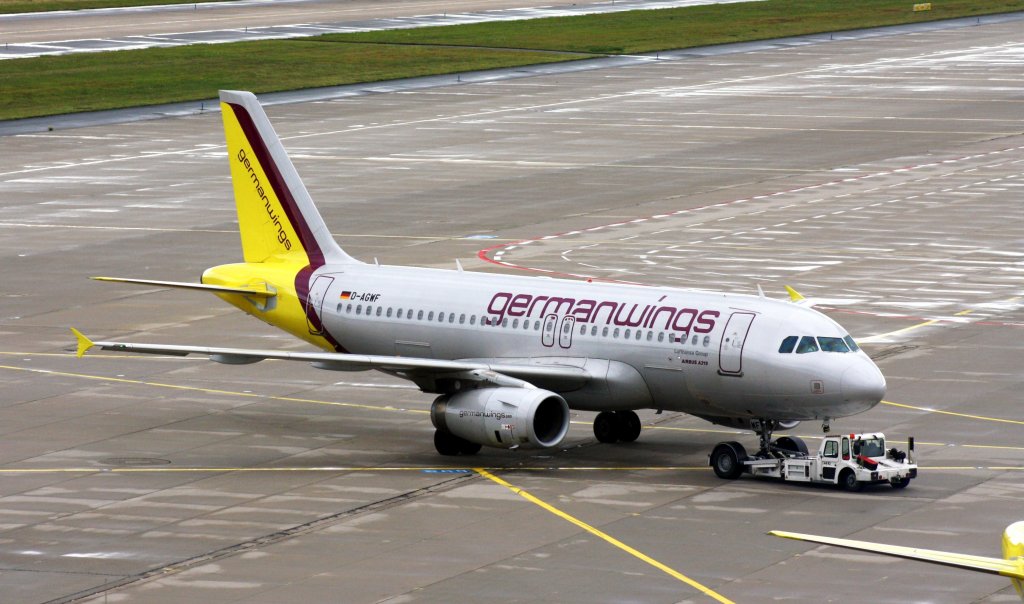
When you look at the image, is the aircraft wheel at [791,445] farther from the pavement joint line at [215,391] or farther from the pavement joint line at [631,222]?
the pavement joint line at [631,222]

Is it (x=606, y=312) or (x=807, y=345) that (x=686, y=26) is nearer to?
(x=606, y=312)

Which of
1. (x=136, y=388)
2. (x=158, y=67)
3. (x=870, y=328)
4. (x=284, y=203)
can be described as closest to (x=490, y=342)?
(x=284, y=203)

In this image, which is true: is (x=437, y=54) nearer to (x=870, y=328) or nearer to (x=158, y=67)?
(x=158, y=67)

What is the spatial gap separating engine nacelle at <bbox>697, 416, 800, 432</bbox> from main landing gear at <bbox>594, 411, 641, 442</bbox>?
2.13 m

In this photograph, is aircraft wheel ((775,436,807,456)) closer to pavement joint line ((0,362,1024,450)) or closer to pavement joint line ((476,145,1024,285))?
pavement joint line ((0,362,1024,450))

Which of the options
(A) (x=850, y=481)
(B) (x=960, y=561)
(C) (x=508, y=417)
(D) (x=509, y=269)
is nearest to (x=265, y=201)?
(C) (x=508, y=417)

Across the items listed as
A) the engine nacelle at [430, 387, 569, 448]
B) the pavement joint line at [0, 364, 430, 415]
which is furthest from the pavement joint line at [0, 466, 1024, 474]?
the pavement joint line at [0, 364, 430, 415]

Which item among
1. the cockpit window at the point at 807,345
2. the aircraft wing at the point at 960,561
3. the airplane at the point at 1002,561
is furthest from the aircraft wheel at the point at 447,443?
the airplane at the point at 1002,561

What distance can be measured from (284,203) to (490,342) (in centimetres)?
885

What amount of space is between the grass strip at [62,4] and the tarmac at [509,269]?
249 ft

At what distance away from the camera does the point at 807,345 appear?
125ft

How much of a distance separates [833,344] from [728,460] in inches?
132

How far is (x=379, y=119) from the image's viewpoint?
4186 inches

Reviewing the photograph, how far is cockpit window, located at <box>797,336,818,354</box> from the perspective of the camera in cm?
3806
